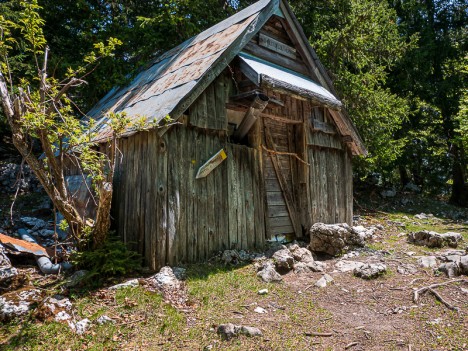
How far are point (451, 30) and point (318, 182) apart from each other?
18.6 m

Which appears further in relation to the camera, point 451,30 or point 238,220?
point 451,30

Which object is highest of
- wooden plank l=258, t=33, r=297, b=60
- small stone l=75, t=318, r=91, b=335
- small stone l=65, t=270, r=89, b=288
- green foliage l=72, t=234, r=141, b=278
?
wooden plank l=258, t=33, r=297, b=60

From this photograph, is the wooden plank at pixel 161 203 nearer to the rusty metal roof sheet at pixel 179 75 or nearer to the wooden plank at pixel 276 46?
the rusty metal roof sheet at pixel 179 75

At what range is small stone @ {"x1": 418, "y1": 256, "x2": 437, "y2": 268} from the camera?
6660 millimetres

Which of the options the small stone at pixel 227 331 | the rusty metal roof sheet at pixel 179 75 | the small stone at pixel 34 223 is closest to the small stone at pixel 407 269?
the small stone at pixel 227 331

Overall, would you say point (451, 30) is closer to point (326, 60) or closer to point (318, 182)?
point (326, 60)

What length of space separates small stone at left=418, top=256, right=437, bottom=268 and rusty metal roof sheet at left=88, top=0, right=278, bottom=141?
573 centimetres

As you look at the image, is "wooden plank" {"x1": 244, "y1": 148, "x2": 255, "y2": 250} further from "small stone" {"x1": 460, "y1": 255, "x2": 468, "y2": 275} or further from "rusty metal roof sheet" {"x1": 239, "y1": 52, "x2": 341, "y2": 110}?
"small stone" {"x1": 460, "y1": 255, "x2": 468, "y2": 275}

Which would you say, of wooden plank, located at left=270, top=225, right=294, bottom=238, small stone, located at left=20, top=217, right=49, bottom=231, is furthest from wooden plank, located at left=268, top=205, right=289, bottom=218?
small stone, located at left=20, top=217, right=49, bottom=231

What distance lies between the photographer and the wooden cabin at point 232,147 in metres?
6.31

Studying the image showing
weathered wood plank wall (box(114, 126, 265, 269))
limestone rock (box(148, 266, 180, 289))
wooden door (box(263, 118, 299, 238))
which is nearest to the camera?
limestone rock (box(148, 266, 180, 289))

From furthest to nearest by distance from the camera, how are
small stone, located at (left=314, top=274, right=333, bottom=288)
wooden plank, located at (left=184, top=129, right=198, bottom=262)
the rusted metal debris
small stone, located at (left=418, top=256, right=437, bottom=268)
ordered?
1. small stone, located at (left=418, top=256, right=437, bottom=268)
2. wooden plank, located at (left=184, top=129, right=198, bottom=262)
3. the rusted metal debris
4. small stone, located at (left=314, top=274, right=333, bottom=288)

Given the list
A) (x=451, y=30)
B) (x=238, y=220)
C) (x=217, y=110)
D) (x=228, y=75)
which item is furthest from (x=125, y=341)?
(x=451, y=30)

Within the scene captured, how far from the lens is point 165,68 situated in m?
8.91
